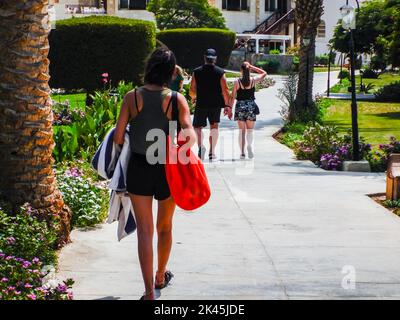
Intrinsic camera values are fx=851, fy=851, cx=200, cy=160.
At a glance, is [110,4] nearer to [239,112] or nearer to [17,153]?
[239,112]

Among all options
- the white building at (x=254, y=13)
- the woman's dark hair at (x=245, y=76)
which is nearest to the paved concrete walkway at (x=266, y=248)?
the woman's dark hair at (x=245, y=76)

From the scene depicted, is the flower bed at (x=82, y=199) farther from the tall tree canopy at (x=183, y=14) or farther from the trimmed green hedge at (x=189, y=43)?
the tall tree canopy at (x=183, y=14)

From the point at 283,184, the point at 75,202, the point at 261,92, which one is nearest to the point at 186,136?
the point at 75,202

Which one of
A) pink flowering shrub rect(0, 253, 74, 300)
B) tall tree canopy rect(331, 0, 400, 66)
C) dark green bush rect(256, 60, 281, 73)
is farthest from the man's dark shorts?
dark green bush rect(256, 60, 281, 73)

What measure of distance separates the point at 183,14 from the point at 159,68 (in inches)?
1839

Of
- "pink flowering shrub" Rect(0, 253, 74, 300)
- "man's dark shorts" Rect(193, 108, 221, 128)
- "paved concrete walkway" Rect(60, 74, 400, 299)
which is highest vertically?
"man's dark shorts" Rect(193, 108, 221, 128)

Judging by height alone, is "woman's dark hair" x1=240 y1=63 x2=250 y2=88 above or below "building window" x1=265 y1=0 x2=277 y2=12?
below

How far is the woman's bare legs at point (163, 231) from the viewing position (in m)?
6.28

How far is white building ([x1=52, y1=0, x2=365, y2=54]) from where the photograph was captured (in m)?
58.6

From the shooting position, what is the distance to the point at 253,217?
31.4 ft

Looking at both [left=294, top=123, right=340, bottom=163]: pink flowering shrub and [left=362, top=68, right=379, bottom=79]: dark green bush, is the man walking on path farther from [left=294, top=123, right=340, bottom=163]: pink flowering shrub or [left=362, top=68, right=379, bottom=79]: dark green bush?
[left=362, top=68, right=379, bottom=79]: dark green bush

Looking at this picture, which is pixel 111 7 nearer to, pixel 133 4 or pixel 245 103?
pixel 133 4

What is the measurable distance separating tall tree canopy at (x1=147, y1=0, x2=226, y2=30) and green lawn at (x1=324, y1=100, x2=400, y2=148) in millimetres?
21719

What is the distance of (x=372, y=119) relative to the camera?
82.3ft
